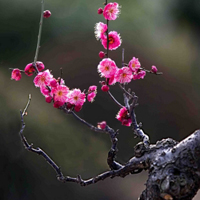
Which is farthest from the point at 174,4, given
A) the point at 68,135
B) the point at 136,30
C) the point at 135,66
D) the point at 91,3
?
the point at 135,66

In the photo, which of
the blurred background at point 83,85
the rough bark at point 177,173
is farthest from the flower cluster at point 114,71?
the blurred background at point 83,85

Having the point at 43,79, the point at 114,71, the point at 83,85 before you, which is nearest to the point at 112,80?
the point at 114,71

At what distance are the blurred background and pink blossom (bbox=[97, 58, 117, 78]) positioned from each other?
919 mm

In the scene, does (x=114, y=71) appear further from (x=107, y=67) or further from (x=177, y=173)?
(x=177, y=173)

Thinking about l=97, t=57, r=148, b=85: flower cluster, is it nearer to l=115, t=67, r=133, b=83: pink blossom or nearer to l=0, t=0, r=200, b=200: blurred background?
l=115, t=67, r=133, b=83: pink blossom

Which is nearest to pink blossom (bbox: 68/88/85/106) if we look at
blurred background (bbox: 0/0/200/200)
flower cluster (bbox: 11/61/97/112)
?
flower cluster (bbox: 11/61/97/112)

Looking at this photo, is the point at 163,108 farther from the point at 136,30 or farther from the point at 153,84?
Result: the point at 136,30

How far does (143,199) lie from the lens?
1.91 feet

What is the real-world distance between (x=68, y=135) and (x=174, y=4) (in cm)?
107

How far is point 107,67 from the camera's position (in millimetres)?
567

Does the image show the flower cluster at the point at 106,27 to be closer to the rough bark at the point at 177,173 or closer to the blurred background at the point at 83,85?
the rough bark at the point at 177,173

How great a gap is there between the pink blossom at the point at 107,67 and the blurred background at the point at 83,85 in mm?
919

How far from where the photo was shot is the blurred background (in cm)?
141

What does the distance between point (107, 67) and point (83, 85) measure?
1.04 metres
